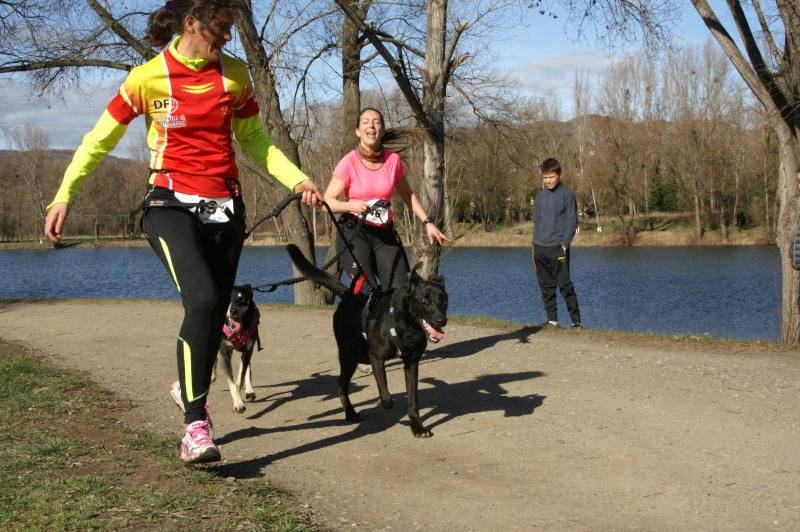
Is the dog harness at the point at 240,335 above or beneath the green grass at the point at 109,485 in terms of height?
above

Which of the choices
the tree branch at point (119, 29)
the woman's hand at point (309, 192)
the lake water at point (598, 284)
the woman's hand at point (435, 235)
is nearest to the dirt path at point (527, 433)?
the woman's hand at point (435, 235)

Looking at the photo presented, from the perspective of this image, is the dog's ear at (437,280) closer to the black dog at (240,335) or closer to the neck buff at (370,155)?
the neck buff at (370,155)

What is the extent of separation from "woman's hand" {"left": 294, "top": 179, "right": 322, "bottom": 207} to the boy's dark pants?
680 centimetres

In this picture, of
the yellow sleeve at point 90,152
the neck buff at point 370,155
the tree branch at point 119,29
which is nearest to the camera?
the yellow sleeve at point 90,152

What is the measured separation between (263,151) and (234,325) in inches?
87.2

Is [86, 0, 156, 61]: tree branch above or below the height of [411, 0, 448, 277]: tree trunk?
above

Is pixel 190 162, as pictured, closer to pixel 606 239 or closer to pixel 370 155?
pixel 370 155

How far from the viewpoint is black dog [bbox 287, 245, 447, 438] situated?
5137mm

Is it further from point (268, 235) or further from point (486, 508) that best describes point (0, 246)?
point (486, 508)

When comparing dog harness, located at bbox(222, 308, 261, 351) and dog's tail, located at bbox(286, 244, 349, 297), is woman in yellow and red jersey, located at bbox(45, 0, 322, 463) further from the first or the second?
dog harness, located at bbox(222, 308, 261, 351)

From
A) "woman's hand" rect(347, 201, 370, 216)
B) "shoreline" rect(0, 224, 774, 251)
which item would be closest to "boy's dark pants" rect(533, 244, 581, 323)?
"woman's hand" rect(347, 201, 370, 216)

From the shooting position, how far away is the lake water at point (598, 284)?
20.3 meters

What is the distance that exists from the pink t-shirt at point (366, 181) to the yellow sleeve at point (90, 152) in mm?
2716

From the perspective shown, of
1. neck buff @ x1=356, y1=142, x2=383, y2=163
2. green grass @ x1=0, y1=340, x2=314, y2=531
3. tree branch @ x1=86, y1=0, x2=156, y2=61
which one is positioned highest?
tree branch @ x1=86, y1=0, x2=156, y2=61
